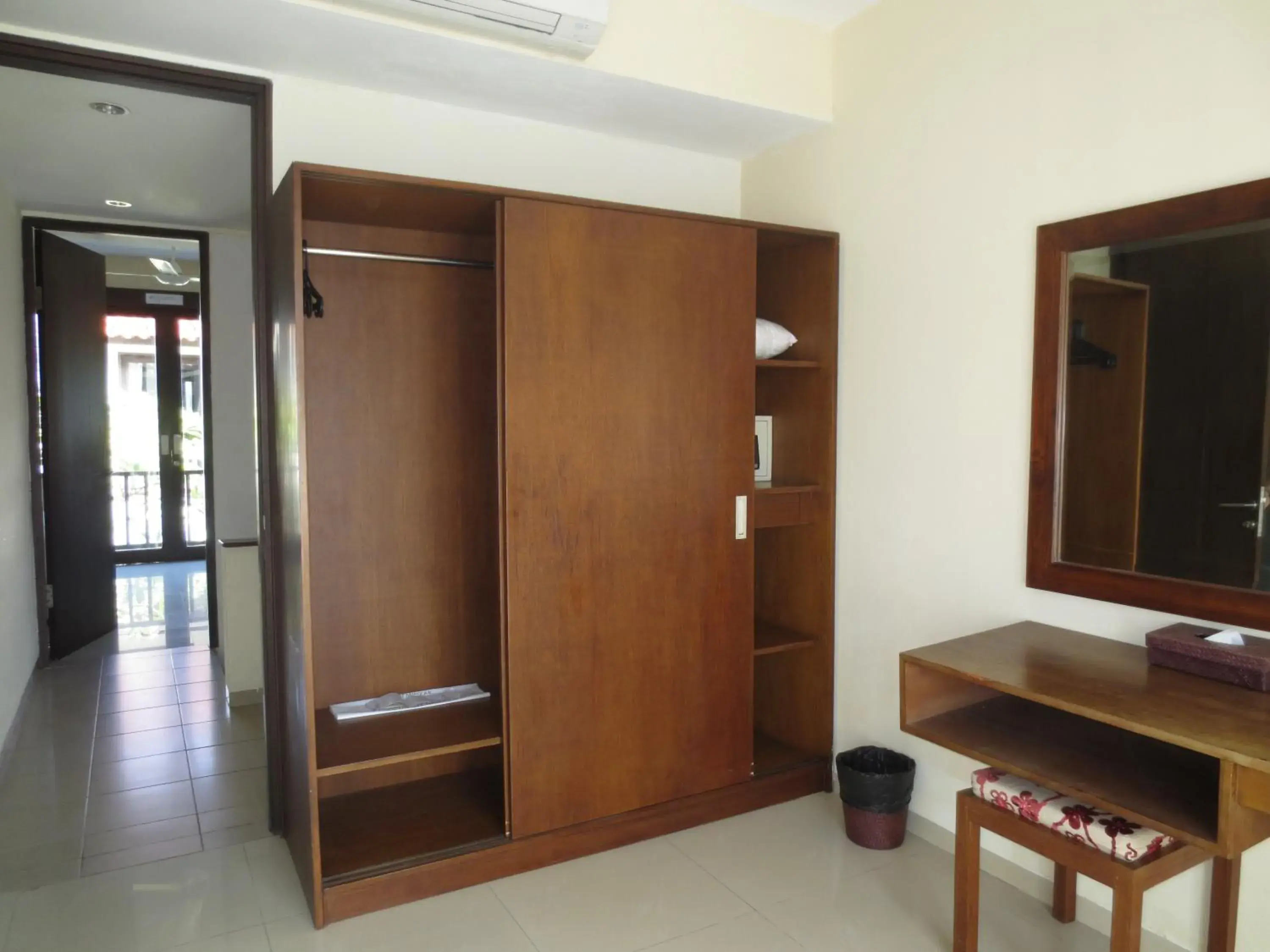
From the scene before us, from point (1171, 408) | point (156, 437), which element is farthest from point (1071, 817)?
point (156, 437)

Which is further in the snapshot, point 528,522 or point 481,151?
point 481,151

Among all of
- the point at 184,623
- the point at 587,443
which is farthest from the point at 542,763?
the point at 184,623

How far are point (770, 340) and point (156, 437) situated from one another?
708cm

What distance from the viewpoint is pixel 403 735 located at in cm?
263

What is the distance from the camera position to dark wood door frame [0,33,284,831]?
2475mm

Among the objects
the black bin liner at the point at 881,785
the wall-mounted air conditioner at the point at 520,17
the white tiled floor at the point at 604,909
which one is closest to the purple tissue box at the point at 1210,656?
the white tiled floor at the point at 604,909

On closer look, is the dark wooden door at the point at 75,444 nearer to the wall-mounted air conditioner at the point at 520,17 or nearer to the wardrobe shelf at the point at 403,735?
the wardrobe shelf at the point at 403,735

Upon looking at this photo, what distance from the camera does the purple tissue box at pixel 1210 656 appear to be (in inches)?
70.1

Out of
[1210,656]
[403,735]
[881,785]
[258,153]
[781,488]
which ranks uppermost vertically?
[258,153]

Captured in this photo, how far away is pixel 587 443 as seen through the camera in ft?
8.70

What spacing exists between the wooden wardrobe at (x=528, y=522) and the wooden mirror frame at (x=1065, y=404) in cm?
82

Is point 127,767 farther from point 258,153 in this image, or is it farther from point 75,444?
point 258,153

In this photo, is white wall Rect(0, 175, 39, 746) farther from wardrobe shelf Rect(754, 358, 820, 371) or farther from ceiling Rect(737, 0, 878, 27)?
ceiling Rect(737, 0, 878, 27)

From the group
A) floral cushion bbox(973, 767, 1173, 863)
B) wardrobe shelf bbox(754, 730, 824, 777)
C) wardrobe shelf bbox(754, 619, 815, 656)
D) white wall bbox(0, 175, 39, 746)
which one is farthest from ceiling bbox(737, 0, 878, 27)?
white wall bbox(0, 175, 39, 746)
